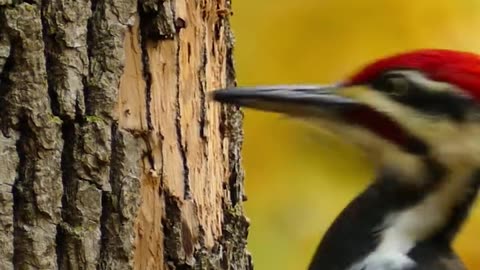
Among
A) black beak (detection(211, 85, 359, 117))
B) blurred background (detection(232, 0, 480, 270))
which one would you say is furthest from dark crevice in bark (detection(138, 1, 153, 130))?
blurred background (detection(232, 0, 480, 270))

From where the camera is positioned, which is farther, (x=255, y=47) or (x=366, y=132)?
(x=255, y=47)

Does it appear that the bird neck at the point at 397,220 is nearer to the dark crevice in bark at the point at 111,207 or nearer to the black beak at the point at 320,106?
the black beak at the point at 320,106

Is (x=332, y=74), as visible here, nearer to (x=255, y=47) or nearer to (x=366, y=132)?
(x=255, y=47)

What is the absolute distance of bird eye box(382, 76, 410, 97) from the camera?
189 centimetres

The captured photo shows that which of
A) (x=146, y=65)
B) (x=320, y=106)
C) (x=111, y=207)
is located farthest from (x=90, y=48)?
(x=320, y=106)

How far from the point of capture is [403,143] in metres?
1.96

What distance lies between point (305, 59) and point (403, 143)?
5.14 ft

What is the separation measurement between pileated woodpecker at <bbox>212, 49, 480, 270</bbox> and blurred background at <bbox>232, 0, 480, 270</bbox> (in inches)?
54.5

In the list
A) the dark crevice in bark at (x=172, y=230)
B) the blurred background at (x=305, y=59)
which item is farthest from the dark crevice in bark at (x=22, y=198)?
the blurred background at (x=305, y=59)

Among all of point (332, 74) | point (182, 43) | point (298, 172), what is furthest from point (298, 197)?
point (182, 43)

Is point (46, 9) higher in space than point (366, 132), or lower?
higher

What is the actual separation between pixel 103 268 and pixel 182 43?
14.4 inches

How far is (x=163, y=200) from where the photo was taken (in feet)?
6.65

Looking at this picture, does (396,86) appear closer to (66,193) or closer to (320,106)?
(320,106)
